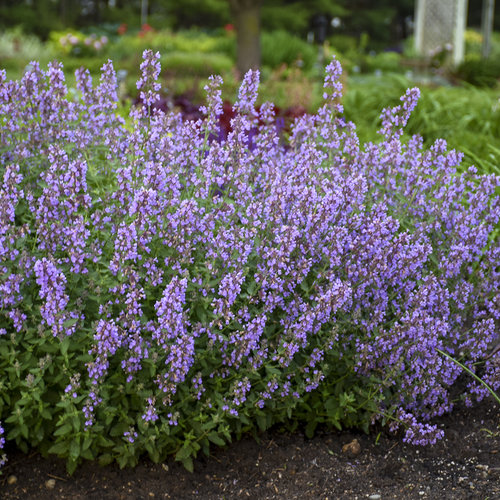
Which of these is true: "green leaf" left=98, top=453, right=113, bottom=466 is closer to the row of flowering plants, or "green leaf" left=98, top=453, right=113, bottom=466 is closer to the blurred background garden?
the row of flowering plants

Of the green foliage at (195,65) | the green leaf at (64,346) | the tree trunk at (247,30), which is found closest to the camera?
the green leaf at (64,346)

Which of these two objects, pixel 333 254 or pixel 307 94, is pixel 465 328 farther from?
pixel 307 94

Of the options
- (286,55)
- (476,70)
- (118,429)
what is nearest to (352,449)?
(118,429)

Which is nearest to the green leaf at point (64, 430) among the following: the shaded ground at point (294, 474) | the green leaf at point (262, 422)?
the shaded ground at point (294, 474)

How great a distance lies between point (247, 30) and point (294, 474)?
11596 millimetres

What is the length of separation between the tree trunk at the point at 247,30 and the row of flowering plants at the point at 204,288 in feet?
33.7

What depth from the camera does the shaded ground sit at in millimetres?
3000

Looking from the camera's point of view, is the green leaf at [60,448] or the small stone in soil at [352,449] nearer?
the green leaf at [60,448]

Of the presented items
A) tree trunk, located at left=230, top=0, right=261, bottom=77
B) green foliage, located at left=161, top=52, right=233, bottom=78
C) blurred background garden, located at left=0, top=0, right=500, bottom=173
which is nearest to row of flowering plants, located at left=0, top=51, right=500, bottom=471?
blurred background garden, located at left=0, top=0, right=500, bottom=173

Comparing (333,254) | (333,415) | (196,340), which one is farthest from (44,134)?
(333,415)

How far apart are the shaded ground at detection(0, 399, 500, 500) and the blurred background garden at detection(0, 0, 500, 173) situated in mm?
1832

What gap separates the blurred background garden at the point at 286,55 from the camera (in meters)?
8.09

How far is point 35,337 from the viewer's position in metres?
2.82

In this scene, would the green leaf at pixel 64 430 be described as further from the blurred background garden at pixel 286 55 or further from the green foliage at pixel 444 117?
the green foliage at pixel 444 117
